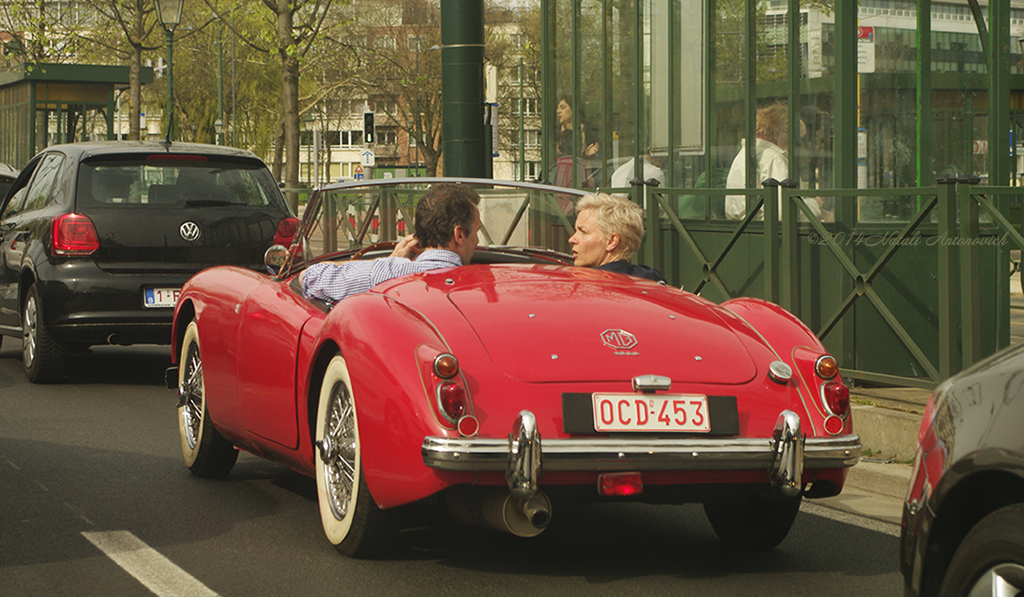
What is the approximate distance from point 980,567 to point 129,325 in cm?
806

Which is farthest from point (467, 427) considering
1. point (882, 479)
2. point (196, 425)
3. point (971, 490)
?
point (882, 479)

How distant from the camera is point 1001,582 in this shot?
2.96m

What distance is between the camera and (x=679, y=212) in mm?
12320

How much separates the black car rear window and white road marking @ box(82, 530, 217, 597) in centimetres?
538

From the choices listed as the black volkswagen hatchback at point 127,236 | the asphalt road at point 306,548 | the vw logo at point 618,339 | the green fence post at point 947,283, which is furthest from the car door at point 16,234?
the vw logo at point 618,339

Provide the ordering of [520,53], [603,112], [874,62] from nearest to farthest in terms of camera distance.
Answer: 1. [874,62]
2. [603,112]
3. [520,53]

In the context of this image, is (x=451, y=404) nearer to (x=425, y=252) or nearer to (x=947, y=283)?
(x=425, y=252)

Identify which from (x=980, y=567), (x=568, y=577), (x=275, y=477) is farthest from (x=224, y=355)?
(x=980, y=567)

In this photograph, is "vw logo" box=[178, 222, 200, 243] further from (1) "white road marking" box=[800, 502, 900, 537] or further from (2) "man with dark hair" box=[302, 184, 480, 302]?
(1) "white road marking" box=[800, 502, 900, 537]

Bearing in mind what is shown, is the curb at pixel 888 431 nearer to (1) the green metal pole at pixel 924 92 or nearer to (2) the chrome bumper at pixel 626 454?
(2) the chrome bumper at pixel 626 454

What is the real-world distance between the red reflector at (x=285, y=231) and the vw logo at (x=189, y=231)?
0.60 m

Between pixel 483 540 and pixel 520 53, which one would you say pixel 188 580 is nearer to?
pixel 483 540

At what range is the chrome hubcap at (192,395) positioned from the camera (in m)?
6.78

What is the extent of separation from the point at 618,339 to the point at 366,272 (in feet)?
4.54
